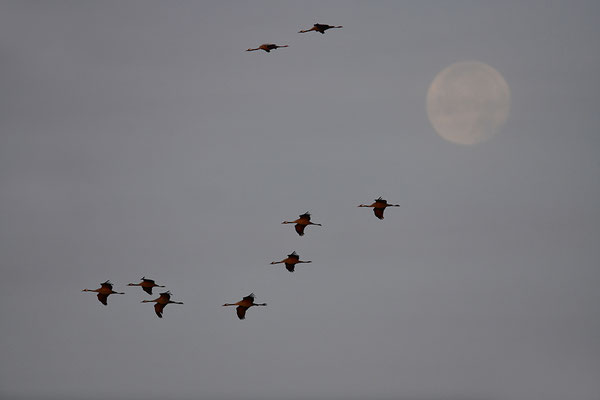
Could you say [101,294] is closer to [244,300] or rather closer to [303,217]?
[244,300]

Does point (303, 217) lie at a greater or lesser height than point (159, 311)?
greater

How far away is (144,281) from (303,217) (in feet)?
61.1

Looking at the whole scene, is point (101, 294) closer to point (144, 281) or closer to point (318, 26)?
point (144, 281)

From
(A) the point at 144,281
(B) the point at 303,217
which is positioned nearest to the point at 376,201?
(B) the point at 303,217

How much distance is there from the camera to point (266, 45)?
102 meters

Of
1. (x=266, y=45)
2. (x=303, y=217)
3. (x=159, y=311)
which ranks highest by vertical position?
(x=266, y=45)

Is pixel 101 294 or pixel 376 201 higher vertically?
pixel 376 201

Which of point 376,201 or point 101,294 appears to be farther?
point 101,294

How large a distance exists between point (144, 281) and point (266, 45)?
2813cm

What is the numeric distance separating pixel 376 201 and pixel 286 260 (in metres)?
11.3

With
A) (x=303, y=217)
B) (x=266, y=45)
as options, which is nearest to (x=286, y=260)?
(x=303, y=217)

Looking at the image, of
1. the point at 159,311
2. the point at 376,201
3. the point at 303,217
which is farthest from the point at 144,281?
the point at 376,201

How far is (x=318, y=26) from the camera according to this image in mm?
100250

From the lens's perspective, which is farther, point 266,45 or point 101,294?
point 101,294
